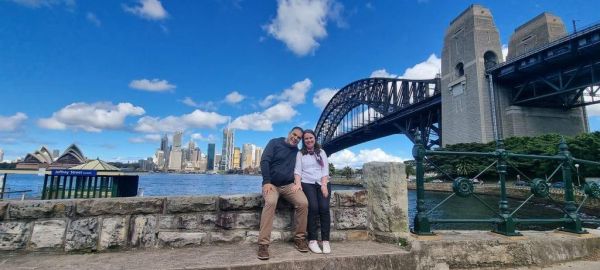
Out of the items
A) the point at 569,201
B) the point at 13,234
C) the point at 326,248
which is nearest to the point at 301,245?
the point at 326,248

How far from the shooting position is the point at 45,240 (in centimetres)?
293

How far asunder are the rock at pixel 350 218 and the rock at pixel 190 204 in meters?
1.41

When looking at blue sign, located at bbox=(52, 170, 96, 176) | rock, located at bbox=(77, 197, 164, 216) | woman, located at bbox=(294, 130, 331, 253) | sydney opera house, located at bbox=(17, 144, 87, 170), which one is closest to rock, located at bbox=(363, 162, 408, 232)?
woman, located at bbox=(294, 130, 331, 253)

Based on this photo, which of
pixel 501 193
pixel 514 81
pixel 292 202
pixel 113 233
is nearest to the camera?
pixel 113 233

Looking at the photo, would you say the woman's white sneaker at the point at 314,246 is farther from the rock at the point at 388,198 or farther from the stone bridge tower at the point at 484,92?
the stone bridge tower at the point at 484,92

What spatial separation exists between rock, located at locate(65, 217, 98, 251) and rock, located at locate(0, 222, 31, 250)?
347 millimetres

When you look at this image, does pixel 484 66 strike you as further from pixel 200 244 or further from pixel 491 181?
pixel 200 244

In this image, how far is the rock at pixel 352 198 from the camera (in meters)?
3.74

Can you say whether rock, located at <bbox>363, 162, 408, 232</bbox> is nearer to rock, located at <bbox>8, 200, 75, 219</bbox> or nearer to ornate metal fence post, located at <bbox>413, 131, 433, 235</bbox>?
ornate metal fence post, located at <bbox>413, 131, 433, 235</bbox>

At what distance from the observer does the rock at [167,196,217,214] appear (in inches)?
128

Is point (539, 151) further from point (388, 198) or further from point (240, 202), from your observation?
point (240, 202)

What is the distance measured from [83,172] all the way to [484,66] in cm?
4174

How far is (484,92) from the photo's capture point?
37688mm

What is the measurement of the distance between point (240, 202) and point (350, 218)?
51.0 inches
